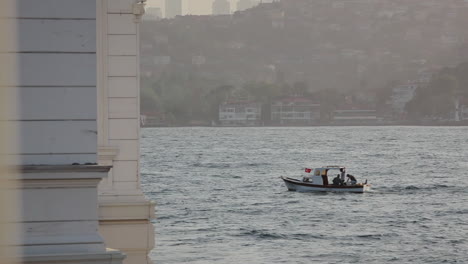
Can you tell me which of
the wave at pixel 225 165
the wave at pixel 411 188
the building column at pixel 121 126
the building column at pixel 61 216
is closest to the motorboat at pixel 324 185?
the wave at pixel 411 188

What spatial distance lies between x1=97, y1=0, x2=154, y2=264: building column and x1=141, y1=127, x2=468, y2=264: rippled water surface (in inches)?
635

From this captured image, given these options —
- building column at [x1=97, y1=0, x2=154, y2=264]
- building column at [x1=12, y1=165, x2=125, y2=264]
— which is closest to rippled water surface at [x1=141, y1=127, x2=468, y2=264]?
building column at [x1=97, y1=0, x2=154, y2=264]

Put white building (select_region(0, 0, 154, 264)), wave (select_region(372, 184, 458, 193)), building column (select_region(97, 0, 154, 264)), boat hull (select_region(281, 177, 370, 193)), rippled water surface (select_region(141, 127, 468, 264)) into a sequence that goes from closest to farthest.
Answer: white building (select_region(0, 0, 154, 264)) < building column (select_region(97, 0, 154, 264)) < rippled water surface (select_region(141, 127, 468, 264)) < boat hull (select_region(281, 177, 370, 193)) < wave (select_region(372, 184, 458, 193))

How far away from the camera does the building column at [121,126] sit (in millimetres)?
12773

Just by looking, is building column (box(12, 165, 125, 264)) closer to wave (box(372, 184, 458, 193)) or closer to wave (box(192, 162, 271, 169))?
wave (box(372, 184, 458, 193))

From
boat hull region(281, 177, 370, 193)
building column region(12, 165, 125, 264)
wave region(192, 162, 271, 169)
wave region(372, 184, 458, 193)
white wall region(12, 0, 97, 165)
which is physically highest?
white wall region(12, 0, 97, 165)

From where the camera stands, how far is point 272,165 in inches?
3910

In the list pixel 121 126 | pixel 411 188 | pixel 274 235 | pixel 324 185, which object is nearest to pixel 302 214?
pixel 274 235

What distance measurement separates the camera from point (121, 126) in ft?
42.9

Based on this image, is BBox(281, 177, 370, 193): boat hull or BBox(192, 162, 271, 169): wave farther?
BBox(192, 162, 271, 169): wave

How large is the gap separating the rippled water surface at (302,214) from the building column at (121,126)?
1613cm

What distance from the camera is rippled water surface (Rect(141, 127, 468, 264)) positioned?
114 feet

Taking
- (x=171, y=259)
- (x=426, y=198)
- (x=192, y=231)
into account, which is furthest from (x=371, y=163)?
(x=171, y=259)

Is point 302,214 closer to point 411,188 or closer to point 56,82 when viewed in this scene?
point 411,188
